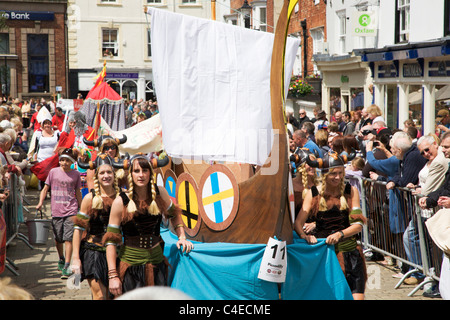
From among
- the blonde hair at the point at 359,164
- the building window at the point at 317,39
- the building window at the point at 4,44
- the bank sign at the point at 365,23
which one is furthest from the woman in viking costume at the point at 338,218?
the building window at the point at 4,44

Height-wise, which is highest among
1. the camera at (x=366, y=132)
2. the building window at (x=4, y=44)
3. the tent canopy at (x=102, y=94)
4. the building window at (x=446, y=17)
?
the building window at (x=4, y=44)

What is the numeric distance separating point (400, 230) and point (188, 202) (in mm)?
3432

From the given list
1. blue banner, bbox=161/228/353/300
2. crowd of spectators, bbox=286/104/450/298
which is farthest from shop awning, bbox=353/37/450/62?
blue banner, bbox=161/228/353/300

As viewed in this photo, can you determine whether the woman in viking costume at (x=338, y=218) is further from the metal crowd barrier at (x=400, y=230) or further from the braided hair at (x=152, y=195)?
the metal crowd barrier at (x=400, y=230)

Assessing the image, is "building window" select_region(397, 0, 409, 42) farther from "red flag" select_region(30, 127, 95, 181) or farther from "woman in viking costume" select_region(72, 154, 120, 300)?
"woman in viking costume" select_region(72, 154, 120, 300)

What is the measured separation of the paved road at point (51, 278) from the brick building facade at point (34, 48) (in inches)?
1263

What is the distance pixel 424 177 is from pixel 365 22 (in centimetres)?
1385

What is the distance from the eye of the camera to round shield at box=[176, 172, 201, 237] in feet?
19.1

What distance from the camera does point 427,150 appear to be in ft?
24.2

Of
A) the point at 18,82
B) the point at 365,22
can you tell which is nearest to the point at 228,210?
the point at 365,22

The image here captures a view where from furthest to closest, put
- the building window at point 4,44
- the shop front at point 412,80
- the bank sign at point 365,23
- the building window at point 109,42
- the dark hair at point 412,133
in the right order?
the building window at point 109,42, the building window at point 4,44, the bank sign at point 365,23, the shop front at point 412,80, the dark hair at point 412,133

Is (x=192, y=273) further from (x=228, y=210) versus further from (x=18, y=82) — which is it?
(x=18, y=82)

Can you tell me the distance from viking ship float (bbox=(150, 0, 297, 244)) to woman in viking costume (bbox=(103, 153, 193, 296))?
63 cm

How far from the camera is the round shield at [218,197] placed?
216 inches
